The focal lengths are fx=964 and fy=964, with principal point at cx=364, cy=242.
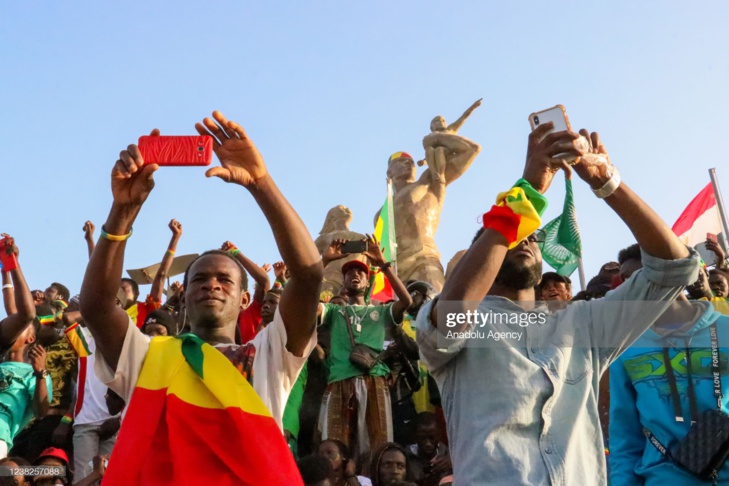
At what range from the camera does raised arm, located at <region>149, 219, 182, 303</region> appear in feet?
28.0

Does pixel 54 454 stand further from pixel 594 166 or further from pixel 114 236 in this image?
pixel 594 166

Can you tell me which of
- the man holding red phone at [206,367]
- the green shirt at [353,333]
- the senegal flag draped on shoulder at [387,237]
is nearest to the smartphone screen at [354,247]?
the green shirt at [353,333]

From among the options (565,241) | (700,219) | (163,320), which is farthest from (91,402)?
(700,219)

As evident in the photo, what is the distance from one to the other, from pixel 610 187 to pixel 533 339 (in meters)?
0.58

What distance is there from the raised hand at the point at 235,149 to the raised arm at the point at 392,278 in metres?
4.35

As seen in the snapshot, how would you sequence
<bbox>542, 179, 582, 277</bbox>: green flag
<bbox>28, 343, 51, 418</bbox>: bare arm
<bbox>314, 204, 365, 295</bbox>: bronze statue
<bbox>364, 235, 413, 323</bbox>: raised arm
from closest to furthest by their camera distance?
<bbox>28, 343, 51, 418</bbox>: bare arm < <bbox>364, 235, 413, 323</bbox>: raised arm < <bbox>542, 179, 582, 277</bbox>: green flag < <bbox>314, 204, 365, 295</bbox>: bronze statue

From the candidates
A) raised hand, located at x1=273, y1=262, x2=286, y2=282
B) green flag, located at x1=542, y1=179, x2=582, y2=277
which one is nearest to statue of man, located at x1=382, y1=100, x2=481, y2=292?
green flag, located at x1=542, y1=179, x2=582, y2=277

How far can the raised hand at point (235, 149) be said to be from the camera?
3.22 meters

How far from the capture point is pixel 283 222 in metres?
3.24

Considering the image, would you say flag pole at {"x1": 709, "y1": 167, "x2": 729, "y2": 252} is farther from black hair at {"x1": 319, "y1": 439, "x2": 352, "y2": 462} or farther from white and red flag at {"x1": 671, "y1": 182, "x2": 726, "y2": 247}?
black hair at {"x1": 319, "y1": 439, "x2": 352, "y2": 462}

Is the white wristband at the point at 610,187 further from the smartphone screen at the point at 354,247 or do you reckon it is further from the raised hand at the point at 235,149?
the smartphone screen at the point at 354,247

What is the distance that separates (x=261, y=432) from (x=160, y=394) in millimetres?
369

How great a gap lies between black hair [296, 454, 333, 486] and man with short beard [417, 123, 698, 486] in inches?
124

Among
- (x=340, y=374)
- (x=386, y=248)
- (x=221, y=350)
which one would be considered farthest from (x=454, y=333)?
(x=386, y=248)
